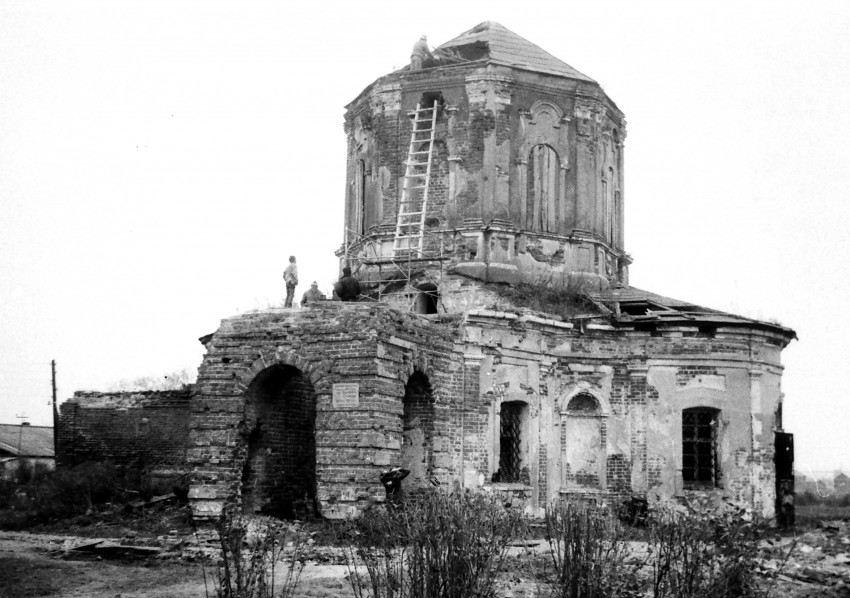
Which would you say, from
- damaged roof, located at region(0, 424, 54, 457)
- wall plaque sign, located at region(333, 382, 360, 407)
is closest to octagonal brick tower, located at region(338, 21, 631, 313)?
wall plaque sign, located at region(333, 382, 360, 407)

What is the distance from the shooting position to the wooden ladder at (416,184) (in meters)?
22.4

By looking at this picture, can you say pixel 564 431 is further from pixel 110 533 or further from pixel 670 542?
pixel 670 542

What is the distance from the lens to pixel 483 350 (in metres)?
19.9

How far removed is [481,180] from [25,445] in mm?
27750

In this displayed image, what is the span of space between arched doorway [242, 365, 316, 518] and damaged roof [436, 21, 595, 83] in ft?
29.0

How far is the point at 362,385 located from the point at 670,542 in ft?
25.2

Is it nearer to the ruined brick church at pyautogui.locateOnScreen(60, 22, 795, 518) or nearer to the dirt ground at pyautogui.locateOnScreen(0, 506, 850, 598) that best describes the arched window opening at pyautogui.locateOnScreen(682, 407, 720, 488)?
the ruined brick church at pyautogui.locateOnScreen(60, 22, 795, 518)

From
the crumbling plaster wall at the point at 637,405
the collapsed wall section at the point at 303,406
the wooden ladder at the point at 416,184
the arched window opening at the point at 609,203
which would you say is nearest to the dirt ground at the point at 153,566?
the collapsed wall section at the point at 303,406

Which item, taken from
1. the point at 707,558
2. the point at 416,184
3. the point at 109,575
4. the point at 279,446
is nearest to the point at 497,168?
the point at 416,184

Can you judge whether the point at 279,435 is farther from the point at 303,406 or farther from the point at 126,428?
the point at 126,428

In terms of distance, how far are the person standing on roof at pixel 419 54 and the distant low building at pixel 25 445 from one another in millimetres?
21861

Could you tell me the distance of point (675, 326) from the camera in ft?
70.0

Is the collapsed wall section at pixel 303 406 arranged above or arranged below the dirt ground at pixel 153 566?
above

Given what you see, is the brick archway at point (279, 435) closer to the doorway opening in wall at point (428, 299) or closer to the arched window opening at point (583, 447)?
the doorway opening in wall at point (428, 299)
